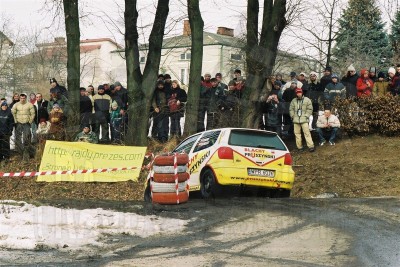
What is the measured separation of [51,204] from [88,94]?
1042 cm

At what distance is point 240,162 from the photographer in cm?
1543

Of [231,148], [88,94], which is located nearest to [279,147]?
[231,148]

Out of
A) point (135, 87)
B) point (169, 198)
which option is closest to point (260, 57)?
point (135, 87)

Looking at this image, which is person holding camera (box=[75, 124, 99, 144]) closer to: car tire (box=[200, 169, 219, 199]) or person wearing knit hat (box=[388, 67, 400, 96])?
car tire (box=[200, 169, 219, 199])

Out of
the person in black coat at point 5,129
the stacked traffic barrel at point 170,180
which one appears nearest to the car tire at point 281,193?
the stacked traffic barrel at point 170,180

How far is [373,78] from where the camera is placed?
23.1 meters

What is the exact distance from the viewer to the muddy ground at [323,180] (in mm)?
18703

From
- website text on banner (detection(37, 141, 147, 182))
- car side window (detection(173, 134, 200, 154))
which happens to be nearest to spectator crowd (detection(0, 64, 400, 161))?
website text on banner (detection(37, 141, 147, 182))

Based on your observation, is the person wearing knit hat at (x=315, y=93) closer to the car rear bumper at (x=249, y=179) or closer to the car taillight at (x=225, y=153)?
the car rear bumper at (x=249, y=179)

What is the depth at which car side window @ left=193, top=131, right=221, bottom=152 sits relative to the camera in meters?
15.9

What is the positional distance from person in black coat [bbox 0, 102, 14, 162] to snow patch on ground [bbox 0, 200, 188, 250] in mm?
9852

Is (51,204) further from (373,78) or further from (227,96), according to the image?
(373,78)

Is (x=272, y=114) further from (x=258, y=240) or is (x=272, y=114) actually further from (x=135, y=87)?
(x=258, y=240)

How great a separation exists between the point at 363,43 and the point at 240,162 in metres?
41.8
